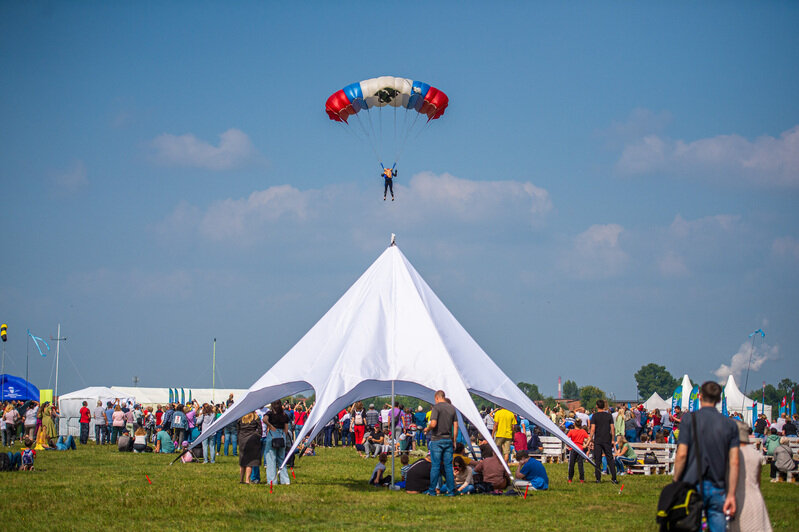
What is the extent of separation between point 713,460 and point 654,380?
153808 mm

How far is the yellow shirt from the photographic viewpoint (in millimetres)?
16647

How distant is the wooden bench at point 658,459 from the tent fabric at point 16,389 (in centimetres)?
2751

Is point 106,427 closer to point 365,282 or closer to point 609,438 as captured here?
point 365,282

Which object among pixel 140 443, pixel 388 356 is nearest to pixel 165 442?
pixel 140 443

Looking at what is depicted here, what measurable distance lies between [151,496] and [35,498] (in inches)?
60.6

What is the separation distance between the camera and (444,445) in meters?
11.6

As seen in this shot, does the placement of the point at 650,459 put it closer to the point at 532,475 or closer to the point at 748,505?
the point at 532,475

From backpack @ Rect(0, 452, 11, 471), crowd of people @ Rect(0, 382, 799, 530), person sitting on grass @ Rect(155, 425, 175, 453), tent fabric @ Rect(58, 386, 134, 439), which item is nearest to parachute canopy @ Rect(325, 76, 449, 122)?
crowd of people @ Rect(0, 382, 799, 530)

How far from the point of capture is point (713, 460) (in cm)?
571

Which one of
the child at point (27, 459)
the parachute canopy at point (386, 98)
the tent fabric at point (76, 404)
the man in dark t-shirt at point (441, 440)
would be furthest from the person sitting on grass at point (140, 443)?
the man in dark t-shirt at point (441, 440)

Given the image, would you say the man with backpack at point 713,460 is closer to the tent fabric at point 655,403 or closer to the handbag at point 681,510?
the handbag at point 681,510

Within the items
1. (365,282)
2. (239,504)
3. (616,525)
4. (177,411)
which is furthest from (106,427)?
(616,525)

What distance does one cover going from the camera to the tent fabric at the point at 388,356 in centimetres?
1284

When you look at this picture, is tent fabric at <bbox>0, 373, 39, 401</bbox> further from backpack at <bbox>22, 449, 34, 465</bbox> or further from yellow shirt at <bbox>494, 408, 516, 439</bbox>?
yellow shirt at <bbox>494, 408, 516, 439</bbox>
